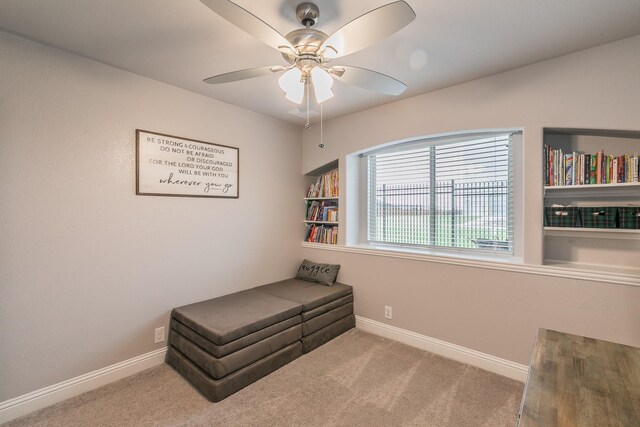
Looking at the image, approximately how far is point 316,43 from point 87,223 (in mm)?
2041

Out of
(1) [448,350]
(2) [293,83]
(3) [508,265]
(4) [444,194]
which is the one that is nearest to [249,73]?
(2) [293,83]

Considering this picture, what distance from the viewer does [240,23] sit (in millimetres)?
1227

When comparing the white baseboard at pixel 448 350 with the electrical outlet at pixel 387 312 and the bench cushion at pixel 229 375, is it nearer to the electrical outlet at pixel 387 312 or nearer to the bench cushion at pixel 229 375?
the electrical outlet at pixel 387 312

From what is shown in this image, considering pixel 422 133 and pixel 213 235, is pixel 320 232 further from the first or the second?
pixel 422 133

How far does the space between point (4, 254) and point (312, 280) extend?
8.32 ft

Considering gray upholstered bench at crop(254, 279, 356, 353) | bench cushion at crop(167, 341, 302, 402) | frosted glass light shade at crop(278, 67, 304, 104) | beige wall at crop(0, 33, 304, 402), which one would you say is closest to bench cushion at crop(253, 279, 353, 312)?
gray upholstered bench at crop(254, 279, 356, 353)

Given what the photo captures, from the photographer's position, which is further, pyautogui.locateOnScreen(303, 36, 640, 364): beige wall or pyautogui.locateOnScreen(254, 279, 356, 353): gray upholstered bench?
pyautogui.locateOnScreen(254, 279, 356, 353): gray upholstered bench

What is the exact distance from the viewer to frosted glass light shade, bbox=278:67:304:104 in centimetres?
161

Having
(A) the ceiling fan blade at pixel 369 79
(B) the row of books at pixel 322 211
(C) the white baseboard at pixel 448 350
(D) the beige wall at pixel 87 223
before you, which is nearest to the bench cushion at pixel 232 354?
(D) the beige wall at pixel 87 223

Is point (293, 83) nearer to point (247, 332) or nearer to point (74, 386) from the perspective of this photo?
point (247, 332)

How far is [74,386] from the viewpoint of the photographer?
2.06 metres

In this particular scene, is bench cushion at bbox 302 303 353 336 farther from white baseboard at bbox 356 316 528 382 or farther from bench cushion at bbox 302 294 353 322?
white baseboard at bbox 356 316 528 382

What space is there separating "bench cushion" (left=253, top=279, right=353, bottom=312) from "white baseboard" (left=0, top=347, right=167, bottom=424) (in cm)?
112

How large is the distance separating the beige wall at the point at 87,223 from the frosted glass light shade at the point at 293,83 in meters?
1.42
